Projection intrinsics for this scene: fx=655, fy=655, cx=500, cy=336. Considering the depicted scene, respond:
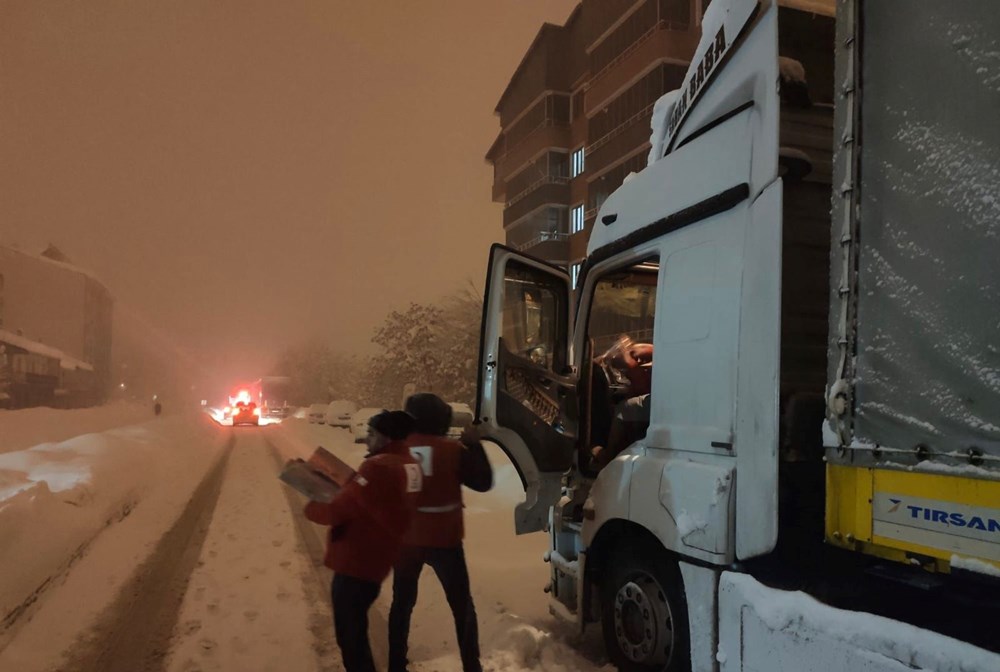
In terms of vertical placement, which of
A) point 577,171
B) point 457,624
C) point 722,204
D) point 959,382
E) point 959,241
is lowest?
point 457,624

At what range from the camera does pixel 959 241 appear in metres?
2.00

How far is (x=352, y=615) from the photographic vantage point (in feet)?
10.6

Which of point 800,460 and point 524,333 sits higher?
point 524,333

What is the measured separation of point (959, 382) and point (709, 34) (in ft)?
8.32

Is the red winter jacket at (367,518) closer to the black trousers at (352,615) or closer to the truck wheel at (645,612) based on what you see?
the black trousers at (352,615)

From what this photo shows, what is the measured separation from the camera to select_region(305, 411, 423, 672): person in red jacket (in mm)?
3178

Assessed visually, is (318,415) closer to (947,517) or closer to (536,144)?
(536,144)

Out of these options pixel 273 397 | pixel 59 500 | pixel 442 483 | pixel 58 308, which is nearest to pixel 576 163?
pixel 273 397

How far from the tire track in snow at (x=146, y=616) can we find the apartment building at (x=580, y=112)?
63.2 ft

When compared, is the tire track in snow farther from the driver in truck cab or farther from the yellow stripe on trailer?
the yellow stripe on trailer

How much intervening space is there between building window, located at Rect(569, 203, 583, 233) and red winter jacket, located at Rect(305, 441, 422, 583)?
108 ft

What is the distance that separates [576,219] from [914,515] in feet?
114

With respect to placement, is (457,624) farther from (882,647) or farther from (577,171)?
(577,171)

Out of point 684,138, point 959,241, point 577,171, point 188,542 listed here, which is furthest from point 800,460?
point 577,171
